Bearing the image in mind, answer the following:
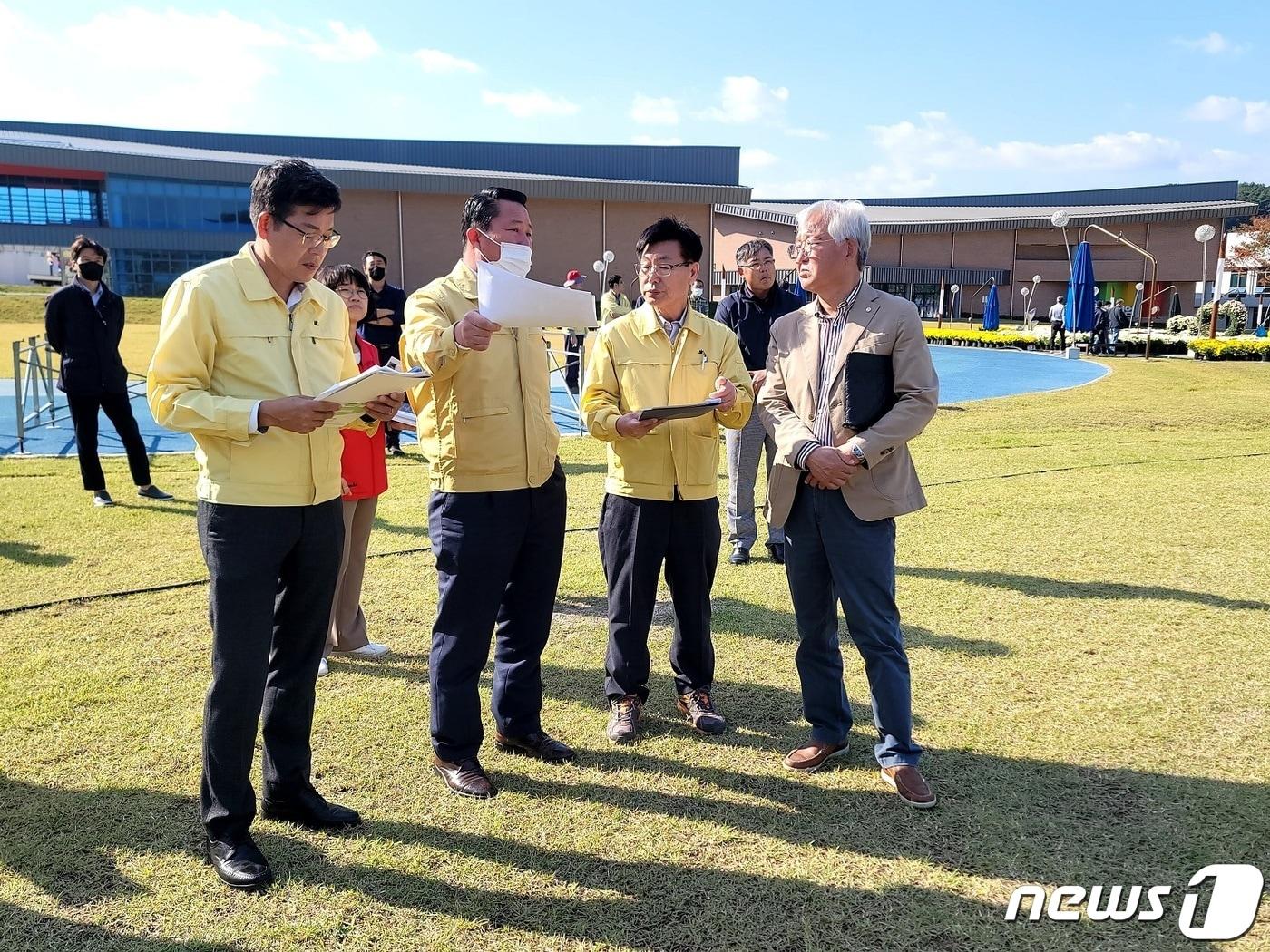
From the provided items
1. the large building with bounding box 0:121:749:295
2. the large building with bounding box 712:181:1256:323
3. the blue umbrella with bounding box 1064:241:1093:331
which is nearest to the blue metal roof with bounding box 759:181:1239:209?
the large building with bounding box 712:181:1256:323

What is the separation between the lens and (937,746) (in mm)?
3594

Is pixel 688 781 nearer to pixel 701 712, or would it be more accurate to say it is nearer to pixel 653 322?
pixel 701 712

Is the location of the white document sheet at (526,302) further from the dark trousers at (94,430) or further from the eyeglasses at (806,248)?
the dark trousers at (94,430)

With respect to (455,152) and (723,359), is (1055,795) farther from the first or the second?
(455,152)

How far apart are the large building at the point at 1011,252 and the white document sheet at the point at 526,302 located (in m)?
44.2

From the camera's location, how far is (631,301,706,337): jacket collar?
372 centimetres

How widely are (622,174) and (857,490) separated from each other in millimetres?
49288

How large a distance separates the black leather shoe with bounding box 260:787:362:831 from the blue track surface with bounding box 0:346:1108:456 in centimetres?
800

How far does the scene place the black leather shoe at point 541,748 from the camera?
138 inches

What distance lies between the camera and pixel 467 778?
3.27 m

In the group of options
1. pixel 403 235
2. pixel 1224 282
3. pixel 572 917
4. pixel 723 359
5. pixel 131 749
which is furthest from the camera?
pixel 1224 282

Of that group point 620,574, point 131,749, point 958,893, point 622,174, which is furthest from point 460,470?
point 622,174

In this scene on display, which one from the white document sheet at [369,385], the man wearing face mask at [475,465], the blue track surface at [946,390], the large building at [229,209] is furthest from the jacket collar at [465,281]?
the large building at [229,209]

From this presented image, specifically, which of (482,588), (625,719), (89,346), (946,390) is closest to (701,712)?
(625,719)
